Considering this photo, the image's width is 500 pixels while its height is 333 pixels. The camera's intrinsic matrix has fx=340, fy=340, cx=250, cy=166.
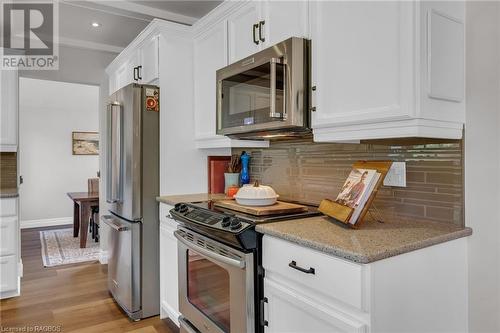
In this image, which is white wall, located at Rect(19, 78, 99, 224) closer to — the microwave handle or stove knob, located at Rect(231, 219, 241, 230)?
the microwave handle

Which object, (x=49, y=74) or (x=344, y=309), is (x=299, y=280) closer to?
(x=344, y=309)

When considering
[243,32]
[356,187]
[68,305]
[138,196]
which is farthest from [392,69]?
[68,305]

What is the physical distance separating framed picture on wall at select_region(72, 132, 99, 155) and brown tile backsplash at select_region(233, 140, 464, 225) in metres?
5.21

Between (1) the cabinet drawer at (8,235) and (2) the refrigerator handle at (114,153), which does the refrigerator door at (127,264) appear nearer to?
(2) the refrigerator handle at (114,153)

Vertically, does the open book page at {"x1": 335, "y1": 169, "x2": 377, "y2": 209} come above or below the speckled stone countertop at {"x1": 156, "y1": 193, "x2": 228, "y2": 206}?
above

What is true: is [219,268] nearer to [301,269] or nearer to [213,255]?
[213,255]

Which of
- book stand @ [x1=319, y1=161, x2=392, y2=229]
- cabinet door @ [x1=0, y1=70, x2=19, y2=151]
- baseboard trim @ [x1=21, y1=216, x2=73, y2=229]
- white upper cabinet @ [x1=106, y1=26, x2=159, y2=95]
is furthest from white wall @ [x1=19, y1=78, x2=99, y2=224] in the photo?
book stand @ [x1=319, y1=161, x2=392, y2=229]

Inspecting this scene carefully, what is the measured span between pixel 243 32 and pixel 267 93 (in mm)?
548

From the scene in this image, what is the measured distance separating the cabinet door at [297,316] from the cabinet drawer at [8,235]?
8.77 ft

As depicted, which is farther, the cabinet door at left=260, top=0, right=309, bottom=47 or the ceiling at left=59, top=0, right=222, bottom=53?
the ceiling at left=59, top=0, right=222, bottom=53

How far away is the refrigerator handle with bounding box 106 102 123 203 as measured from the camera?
270cm

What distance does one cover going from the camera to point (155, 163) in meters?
2.62

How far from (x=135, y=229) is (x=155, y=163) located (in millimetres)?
519

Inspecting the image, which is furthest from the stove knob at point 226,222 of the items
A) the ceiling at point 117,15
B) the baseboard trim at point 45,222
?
the baseboard trim at point 45,222
